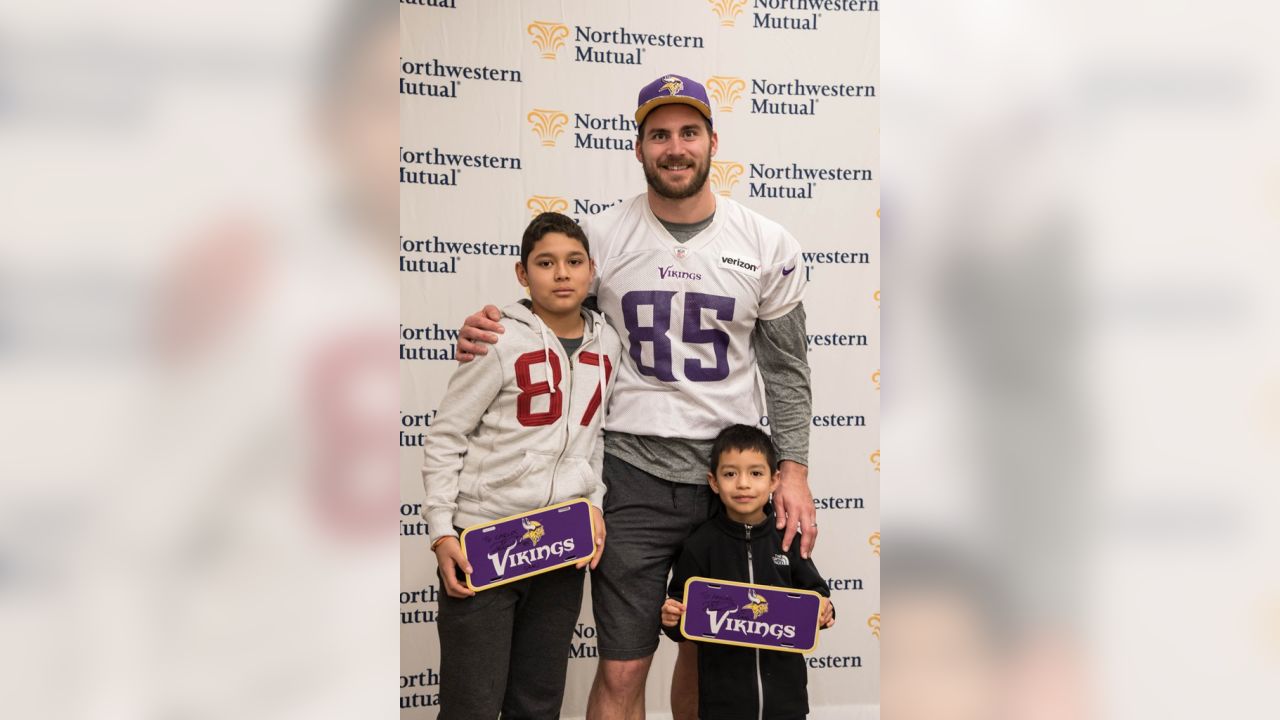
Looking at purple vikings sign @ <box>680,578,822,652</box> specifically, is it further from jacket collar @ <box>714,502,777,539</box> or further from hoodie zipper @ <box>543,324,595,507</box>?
hoodie zipper @ <box>543,324,595,507</box>

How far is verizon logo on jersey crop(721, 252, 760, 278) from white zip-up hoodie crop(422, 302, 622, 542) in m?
0.46

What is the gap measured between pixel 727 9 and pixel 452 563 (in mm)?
2339

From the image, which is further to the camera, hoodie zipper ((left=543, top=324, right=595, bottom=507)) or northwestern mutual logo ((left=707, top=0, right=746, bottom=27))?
northwestern mutual logo ((left=707, top=0, right=746, bottom=27))

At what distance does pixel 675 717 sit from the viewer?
2.56 meters

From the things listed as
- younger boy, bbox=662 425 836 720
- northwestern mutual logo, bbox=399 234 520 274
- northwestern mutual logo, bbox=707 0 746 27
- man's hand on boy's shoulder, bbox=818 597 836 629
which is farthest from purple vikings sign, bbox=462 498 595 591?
northwestern mutual logo, bbox=707 0 746 27

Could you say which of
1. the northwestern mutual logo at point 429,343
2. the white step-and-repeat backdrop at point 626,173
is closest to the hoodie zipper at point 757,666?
the white step-and-repeat backdrop at point 626,173

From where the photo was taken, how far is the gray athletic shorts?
7.18 feet

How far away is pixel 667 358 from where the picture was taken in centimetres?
217
